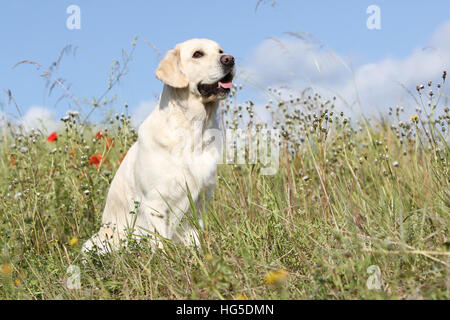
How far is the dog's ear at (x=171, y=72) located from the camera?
3.65 meters

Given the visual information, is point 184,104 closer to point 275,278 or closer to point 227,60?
point 227,60

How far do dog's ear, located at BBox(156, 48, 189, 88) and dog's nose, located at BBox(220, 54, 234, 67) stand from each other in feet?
1.10

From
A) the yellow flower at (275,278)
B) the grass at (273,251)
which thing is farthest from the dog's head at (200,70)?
the yellow flower at (275,278)

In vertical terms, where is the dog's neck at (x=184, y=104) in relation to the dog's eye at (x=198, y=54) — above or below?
below

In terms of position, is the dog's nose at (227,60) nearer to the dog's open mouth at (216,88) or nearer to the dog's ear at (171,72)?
the dog's open mouth at (216,88)

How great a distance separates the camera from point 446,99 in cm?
371

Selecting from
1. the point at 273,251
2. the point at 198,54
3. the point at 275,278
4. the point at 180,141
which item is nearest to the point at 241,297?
the point at 275,278

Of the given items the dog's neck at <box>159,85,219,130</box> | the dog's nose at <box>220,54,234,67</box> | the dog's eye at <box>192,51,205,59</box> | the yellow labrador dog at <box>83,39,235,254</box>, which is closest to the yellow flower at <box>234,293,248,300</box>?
the yellow labrador dog at <box>83,39,235,254</box>

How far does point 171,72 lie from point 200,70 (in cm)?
23

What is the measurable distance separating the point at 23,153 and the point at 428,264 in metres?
3.49

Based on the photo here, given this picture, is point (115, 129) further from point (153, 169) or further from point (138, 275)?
point (138, 275)

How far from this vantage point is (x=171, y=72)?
12.2 feet

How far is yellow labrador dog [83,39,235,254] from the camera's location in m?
3.64
